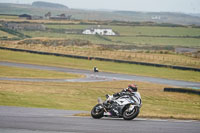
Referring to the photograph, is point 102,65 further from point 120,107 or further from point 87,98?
point 120,107

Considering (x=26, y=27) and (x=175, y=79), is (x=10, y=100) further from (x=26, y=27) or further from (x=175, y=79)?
(x=26, y=27)

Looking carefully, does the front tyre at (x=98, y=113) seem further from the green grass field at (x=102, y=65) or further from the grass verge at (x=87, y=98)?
the green grass field at (x=102, y=65)

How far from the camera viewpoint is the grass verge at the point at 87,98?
27.0 metres

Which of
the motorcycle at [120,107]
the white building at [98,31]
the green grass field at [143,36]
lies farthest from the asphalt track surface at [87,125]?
the white building at [98,31]

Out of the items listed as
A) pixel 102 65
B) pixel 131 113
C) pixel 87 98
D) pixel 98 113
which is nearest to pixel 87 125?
pixel 98 113

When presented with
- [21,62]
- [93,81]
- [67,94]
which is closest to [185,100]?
[67,94]

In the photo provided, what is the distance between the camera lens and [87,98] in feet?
110

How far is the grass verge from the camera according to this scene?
1064 inches

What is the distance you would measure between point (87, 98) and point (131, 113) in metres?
17.0

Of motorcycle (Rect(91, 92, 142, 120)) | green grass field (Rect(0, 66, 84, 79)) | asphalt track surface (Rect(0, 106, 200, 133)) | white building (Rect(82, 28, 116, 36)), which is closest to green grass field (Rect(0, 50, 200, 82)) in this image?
green grass field (Rect(0, 66, 84, 79))

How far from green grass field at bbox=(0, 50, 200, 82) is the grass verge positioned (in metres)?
13.4

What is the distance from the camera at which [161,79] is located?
55.3 m

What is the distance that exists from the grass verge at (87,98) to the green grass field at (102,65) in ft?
44.1

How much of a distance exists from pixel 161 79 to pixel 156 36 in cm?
11999
